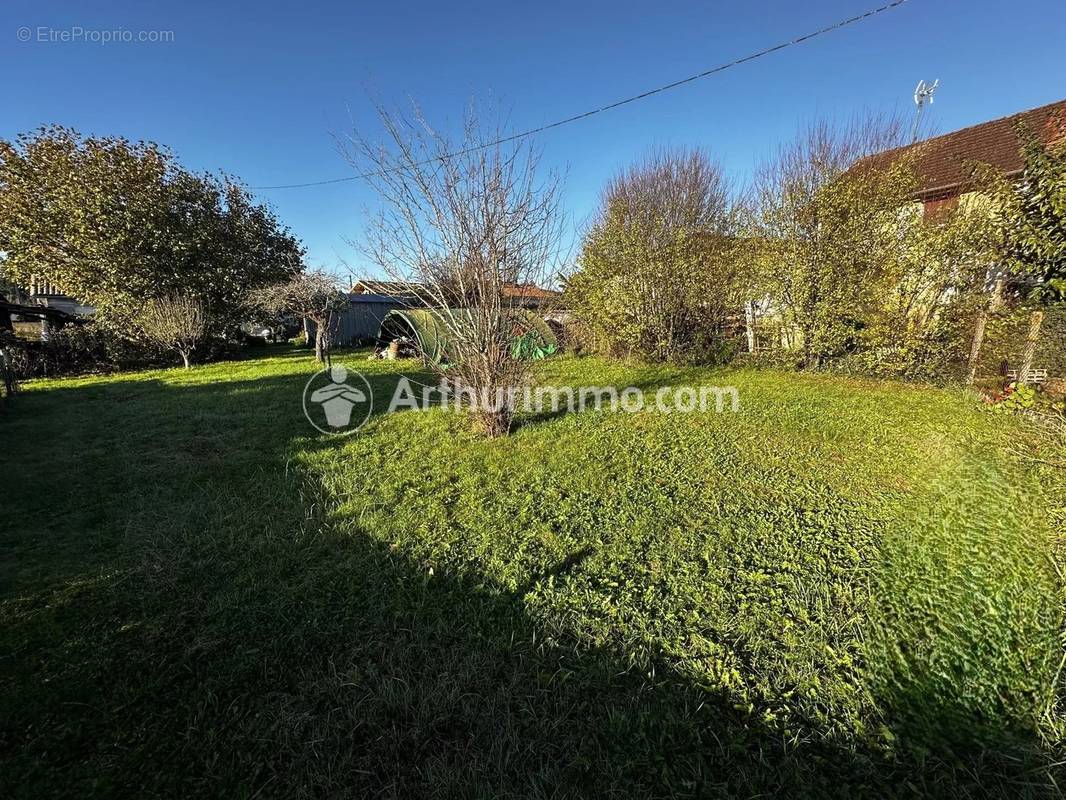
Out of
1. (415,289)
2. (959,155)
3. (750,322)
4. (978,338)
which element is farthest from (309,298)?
(959,155)

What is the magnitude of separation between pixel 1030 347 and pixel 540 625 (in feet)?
22.0

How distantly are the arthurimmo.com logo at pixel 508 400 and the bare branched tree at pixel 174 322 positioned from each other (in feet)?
24.2

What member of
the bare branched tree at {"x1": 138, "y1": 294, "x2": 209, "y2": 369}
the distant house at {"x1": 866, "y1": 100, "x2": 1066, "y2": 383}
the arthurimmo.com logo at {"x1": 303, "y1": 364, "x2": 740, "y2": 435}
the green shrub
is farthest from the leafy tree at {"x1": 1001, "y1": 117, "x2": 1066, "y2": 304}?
the green shrub

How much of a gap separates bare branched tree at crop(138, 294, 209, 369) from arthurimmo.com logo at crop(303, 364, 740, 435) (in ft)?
24.2

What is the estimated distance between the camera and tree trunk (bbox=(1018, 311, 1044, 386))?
14.2 feet

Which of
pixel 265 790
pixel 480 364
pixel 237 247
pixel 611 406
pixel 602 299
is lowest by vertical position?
pixel 265 790

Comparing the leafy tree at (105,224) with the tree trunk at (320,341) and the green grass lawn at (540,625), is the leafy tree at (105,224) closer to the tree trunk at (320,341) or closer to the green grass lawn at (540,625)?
the tree trunk at (320,341)

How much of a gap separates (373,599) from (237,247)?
18.3 m

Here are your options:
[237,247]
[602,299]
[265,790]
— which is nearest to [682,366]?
[602,299]

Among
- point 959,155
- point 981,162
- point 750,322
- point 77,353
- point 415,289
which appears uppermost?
point 959,155

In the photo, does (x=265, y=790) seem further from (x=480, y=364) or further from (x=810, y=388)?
(x=810, y=388)

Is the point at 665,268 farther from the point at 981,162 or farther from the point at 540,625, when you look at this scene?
the point at 540,625

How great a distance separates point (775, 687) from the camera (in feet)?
6.31

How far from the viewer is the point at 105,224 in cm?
1212
